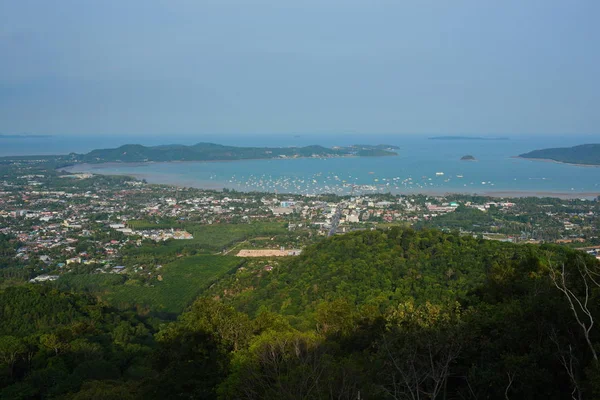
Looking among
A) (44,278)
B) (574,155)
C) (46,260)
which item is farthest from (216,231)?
(574,155)

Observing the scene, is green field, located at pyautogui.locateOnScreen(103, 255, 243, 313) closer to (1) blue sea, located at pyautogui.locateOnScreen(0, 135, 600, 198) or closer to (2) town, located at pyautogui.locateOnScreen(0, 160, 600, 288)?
(2) town, located at pyautogui.locateOnScreen(0, 160, 600, 288)

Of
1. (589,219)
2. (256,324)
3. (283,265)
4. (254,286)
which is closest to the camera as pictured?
(256,324)

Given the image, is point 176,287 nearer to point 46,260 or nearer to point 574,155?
point 46,260

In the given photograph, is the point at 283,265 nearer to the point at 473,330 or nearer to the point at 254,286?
the point at 254,286

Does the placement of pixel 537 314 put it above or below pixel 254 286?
above

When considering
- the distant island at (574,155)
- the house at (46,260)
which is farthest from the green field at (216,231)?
the distant island at (574,155)

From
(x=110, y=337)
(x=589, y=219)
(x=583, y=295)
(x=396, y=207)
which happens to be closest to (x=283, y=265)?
(x=110, y=337)

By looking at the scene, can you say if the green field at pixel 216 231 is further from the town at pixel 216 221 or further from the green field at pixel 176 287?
the green field at pixel 176 287

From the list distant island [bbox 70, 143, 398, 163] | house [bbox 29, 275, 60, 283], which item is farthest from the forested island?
distant island [bbox 70, 143, 398, 163]
